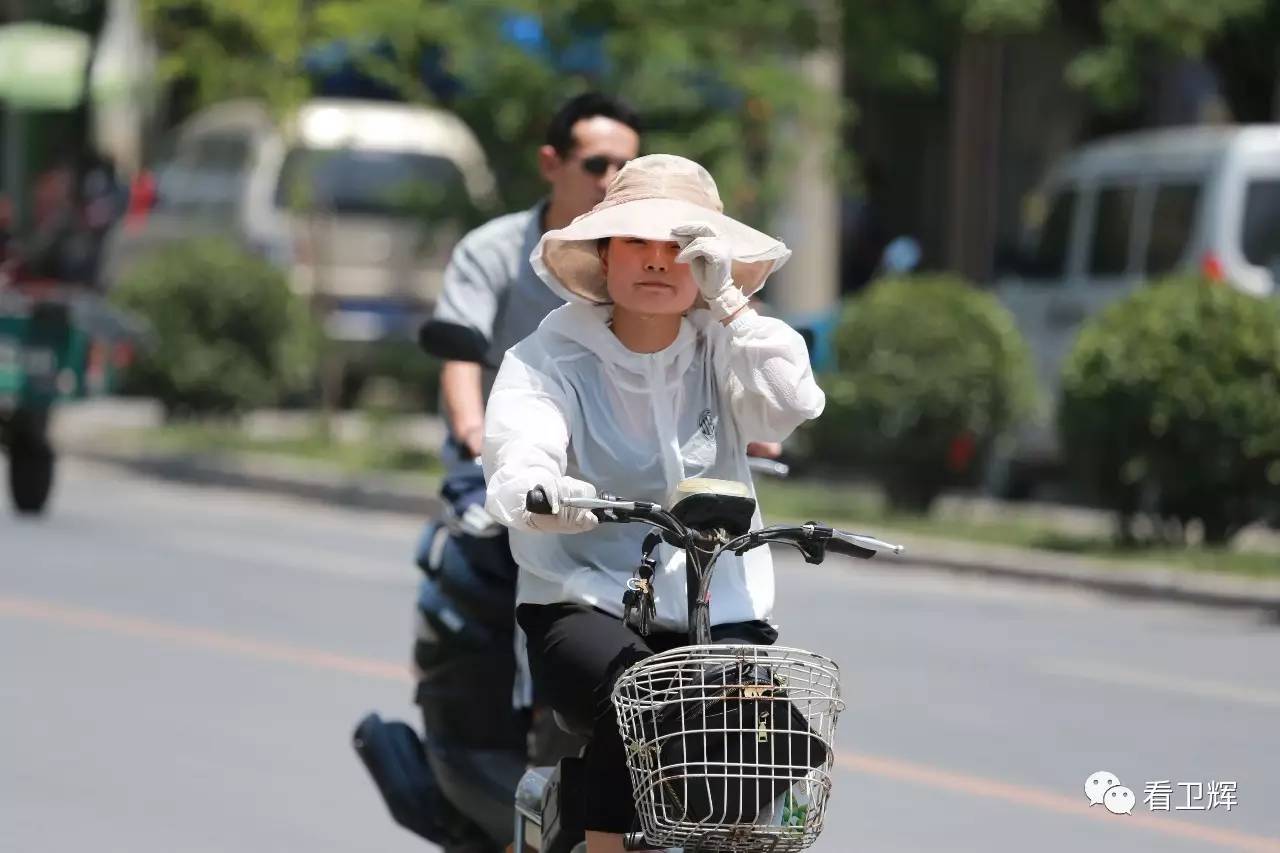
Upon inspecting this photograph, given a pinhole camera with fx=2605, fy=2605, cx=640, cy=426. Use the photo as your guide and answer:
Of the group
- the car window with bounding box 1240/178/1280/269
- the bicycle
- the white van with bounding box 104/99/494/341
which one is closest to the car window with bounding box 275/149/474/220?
the white van with bounding box 104/99/494/341

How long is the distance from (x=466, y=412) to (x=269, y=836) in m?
1.65

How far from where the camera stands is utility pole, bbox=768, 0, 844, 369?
1888 centimetres

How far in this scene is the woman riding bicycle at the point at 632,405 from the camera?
176 inches

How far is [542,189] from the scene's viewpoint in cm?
1794

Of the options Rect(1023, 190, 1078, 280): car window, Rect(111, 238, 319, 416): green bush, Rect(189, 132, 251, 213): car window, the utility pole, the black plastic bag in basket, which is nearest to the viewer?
the black plastic bag in basket

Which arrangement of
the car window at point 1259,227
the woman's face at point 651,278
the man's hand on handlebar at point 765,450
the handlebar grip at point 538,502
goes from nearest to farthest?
the handlebar grip at point 538,502 < the woman's face at point 651,278 < the man's hand on handlebar at point 765,450 < the car window at point 1259,227

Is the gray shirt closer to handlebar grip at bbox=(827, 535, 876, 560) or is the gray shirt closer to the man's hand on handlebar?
the man's hand on handlebar

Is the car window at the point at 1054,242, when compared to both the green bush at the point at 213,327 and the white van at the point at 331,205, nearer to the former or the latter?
the white van at the point at 331,205

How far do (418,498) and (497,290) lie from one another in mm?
9879

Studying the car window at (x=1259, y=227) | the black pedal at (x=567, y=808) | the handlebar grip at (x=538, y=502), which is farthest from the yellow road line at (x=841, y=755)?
the car window at (x=1259, y=227)

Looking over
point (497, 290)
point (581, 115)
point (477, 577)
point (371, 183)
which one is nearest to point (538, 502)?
point (477, 577)

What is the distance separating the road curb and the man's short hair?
261 inches

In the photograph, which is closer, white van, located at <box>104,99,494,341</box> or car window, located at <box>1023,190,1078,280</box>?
car window, located at <box>1023,190,1078,280</box>

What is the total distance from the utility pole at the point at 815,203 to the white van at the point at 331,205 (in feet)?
8.10
